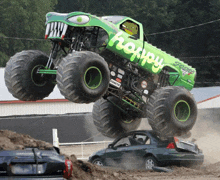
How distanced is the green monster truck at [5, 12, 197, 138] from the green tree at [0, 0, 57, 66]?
25059 millimetres

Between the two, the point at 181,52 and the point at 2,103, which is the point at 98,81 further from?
the point at 181,52

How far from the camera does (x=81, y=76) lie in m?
10.6

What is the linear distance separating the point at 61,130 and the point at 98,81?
10595 mm

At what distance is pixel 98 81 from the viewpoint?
36.4 feet

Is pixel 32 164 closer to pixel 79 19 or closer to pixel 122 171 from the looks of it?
pixel 79 19

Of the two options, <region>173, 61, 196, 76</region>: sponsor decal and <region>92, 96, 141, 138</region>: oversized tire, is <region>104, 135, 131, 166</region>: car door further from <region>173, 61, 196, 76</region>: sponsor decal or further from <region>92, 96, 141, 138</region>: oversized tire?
<region>173, 61, 196, 76</region>: sponsor decal

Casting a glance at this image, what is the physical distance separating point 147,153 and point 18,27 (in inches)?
1067

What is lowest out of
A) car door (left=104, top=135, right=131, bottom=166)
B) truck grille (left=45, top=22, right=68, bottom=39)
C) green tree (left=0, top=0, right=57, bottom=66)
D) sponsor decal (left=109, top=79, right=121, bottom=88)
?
car door (left=104, top=135, right=131, bottom=166)

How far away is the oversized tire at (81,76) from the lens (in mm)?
10500

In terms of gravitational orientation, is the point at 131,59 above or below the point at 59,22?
below

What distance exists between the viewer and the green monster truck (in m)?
10.8

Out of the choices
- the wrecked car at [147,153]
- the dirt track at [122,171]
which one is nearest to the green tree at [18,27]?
the dirt track at [122,171]

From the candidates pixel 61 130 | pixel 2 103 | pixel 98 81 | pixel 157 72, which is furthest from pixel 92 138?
pixel 98 81

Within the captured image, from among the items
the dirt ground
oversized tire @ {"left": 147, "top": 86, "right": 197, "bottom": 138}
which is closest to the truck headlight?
oversized tire @ {"left": 147, "top": 86, "right": 197, "bottom": 138}
